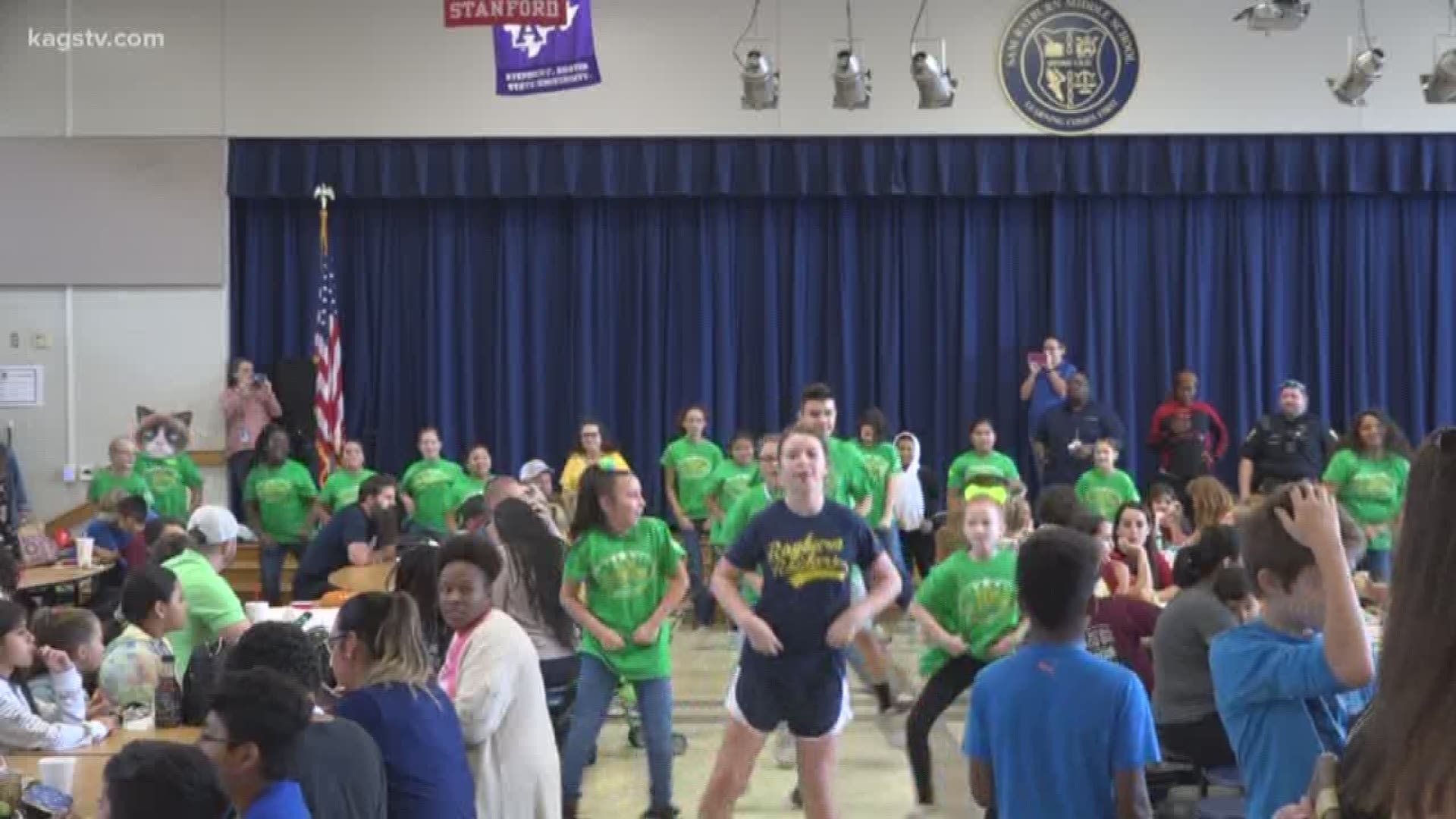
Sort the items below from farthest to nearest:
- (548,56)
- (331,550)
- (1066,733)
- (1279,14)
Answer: (1279,14) → (548,56) → (331,550) → (1066,733)

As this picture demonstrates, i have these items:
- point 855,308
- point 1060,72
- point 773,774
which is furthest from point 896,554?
point 1060,72

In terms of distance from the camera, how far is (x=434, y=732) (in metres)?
3.96

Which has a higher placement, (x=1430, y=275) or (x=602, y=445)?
(x=1430, y=275)

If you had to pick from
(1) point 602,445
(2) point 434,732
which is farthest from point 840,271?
(2) point 434,732

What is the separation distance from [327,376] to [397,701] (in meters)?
11.7

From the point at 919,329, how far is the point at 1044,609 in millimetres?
13090

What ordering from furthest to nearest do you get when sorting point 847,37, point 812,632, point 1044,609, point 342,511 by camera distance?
point 847,37
point 342,511
point 812,632
point 1044,609

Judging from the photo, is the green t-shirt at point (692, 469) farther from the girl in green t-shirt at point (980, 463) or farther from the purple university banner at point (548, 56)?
the purple university banner at point (548, 56)

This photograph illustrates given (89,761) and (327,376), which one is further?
(327,376)

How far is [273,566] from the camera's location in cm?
1332

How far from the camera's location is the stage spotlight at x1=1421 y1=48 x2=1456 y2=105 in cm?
1378

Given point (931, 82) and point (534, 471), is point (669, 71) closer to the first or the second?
point (931, 82)

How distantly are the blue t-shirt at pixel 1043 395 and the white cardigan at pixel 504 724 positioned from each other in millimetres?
11567

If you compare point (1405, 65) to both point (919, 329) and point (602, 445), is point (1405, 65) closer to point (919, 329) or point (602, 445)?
point (919, 329)
